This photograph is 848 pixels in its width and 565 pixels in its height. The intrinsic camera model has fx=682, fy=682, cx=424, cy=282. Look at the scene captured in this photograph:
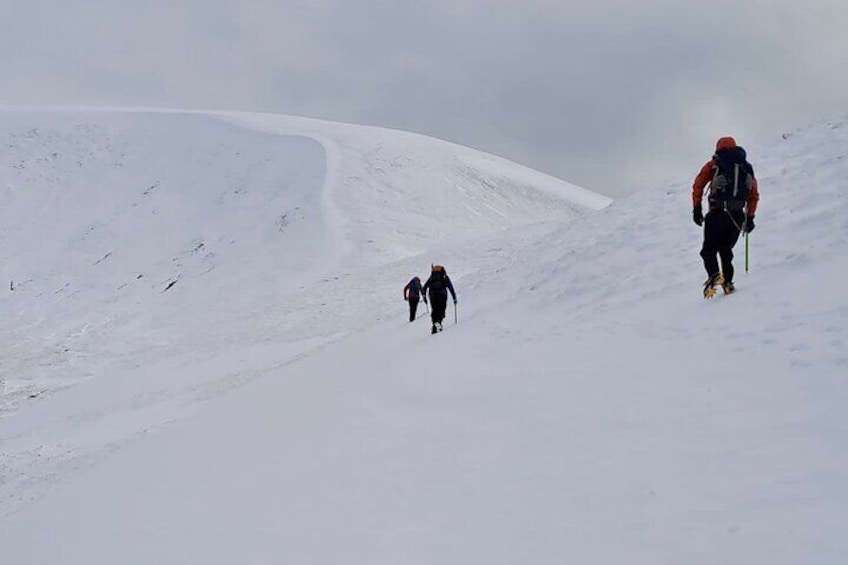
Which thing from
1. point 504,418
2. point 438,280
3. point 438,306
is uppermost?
point 438,280

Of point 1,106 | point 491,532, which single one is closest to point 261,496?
point 491,532

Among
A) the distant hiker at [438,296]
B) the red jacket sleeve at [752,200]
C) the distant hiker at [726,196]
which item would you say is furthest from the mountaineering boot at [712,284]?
the distant hiker at [438,296]

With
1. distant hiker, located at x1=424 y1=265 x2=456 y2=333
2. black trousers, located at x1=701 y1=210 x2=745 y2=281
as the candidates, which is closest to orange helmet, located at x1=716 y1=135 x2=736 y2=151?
black trousers, located at x1=701 y1=210 x2=745 y2=281

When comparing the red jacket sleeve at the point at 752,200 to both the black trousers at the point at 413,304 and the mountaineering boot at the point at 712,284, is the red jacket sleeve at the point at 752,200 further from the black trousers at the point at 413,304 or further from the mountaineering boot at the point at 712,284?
the black trousers at the point at 413,304

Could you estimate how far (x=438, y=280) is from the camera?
15.8 m

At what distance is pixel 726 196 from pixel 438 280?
7.90 metres

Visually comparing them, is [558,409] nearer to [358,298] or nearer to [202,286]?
[358,298]

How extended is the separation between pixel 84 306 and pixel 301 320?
23.5 m

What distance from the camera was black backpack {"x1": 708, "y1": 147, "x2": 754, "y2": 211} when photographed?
884cm

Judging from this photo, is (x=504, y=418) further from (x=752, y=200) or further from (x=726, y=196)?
(x=752, y=200)

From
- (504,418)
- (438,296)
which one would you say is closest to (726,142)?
(504,418)

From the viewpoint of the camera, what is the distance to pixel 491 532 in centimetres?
477

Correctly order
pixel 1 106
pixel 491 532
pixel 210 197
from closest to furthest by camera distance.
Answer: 1. pixel 491 532
2. pixel 210 197
3. pixel 1 106

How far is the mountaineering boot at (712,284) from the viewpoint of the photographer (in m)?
9.34
